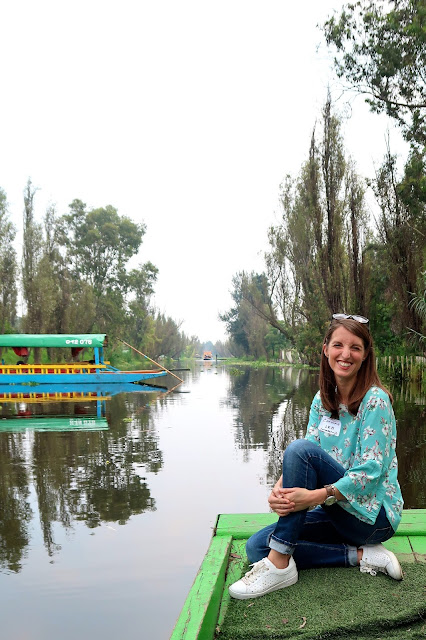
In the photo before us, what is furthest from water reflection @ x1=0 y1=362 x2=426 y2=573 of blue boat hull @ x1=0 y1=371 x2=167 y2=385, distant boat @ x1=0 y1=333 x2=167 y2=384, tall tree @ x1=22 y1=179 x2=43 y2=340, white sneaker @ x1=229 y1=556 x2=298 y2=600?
tall tree @ x1=22 y1=179 x2=43 y2=340

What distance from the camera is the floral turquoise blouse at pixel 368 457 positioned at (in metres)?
2.26

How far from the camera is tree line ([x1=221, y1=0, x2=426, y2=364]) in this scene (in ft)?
43.1

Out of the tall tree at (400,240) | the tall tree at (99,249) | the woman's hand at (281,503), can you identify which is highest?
the tall tree at (99,249)

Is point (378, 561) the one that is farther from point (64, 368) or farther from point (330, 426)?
point (64, 368)

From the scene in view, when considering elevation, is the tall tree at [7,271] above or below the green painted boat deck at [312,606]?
above

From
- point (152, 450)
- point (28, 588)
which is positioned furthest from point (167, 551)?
point (152, 450)

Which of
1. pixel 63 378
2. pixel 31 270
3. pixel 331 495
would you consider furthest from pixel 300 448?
pixel 31 270

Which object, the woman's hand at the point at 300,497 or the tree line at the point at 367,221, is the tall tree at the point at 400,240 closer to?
the tree line at the point at 367,221

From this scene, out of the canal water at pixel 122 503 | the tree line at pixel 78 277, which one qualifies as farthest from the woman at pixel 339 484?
the tree line at pixel 78 277

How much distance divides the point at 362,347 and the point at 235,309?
57.4m

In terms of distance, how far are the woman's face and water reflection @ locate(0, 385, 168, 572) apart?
2.61 meters

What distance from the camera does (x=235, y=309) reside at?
2355 inches

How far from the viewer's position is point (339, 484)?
2250mm

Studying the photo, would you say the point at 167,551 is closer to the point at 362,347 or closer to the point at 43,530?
the point at 43,530
